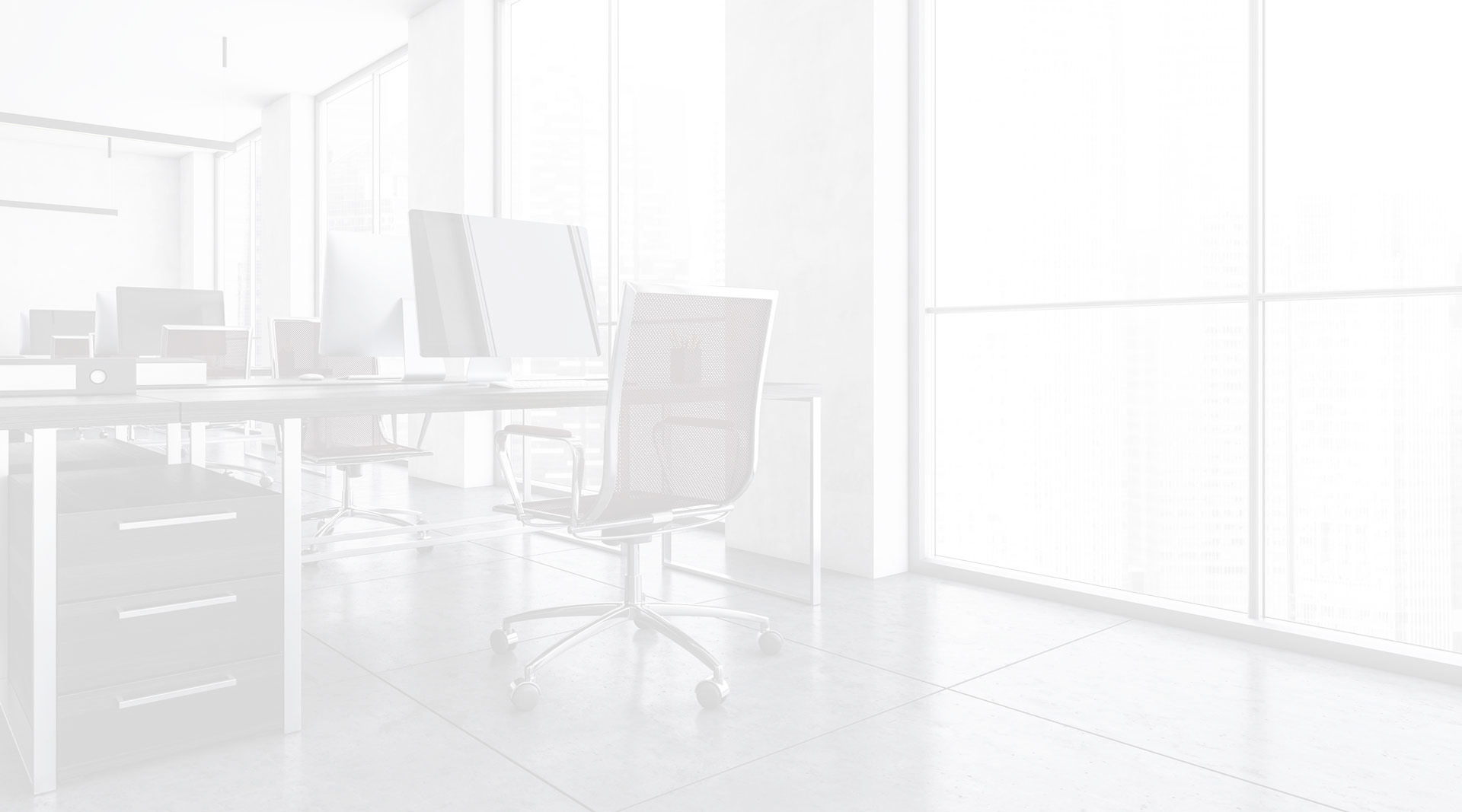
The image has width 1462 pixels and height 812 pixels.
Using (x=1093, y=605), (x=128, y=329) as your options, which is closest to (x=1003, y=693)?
(x=1093, y=605)

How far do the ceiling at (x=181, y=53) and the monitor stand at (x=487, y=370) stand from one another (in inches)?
175

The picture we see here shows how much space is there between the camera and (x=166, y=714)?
1958 millimetres

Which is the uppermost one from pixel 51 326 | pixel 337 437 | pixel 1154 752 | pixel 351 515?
pixel 51 326

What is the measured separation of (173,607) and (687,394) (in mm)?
1210

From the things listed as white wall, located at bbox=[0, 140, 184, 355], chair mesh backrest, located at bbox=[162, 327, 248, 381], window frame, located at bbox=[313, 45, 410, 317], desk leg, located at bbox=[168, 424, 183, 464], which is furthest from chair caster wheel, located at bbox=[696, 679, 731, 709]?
white wall, located at bbox=[0, 140, 184, 355]

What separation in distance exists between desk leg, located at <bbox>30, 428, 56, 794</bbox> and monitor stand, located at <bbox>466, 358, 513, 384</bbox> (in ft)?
4.47

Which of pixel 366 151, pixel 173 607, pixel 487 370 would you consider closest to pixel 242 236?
pixel 366 151

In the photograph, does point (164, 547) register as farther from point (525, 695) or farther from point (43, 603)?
point (525, 695)

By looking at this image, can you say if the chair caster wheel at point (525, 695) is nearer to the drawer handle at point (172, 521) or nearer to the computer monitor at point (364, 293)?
the drawer handle at point (172, 521)

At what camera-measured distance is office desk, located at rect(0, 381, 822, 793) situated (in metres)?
1.79

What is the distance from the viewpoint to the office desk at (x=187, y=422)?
1795 millimetres

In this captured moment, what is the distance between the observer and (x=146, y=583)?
1934 millimetres

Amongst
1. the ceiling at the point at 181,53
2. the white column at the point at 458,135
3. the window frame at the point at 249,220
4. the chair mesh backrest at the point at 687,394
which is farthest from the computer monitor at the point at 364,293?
the window frame at the point at 249,220

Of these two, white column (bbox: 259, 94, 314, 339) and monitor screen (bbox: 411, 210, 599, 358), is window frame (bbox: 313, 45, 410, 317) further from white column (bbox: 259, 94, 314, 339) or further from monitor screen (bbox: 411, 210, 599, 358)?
monitor screen (bbox: 411, 210, 599, 358)
